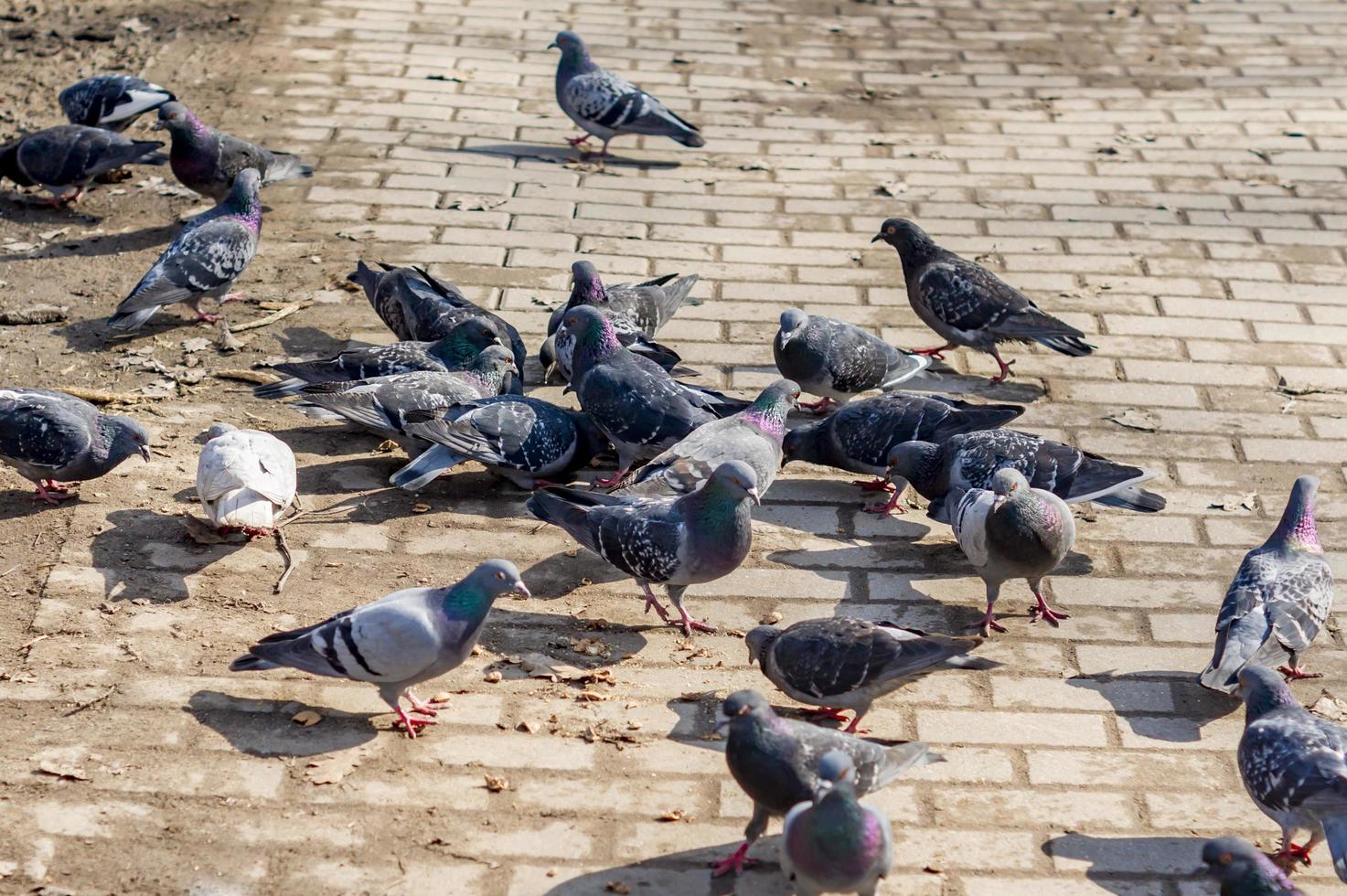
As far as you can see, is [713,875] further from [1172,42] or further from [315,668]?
[1172,42]

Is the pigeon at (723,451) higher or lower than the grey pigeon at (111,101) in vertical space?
higher

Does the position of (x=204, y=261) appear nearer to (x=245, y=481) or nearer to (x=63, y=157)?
(x=63, y=157)

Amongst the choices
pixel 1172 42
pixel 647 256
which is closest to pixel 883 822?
pixel 647 256

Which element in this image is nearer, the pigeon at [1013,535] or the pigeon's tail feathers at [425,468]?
the pigeon at [1013,535]

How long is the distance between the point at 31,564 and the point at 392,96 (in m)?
5.57

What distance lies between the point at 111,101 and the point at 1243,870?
26.3 ft

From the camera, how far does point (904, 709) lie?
487 centimetres

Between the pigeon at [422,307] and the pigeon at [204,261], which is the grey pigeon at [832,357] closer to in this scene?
the pigeon at [422,307]

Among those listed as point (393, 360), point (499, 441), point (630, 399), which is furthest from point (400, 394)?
point (630, 399)

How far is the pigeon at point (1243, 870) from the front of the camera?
147 inches

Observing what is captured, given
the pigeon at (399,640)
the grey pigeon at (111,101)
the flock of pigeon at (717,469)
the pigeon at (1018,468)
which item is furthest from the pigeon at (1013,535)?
the grey pigeon at (111,101)

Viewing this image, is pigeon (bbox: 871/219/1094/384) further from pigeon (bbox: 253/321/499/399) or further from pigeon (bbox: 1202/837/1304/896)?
pigeon (bbox: 1202/837/1304/896)

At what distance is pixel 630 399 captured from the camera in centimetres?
627

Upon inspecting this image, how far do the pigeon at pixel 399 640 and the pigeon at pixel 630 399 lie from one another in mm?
1687
